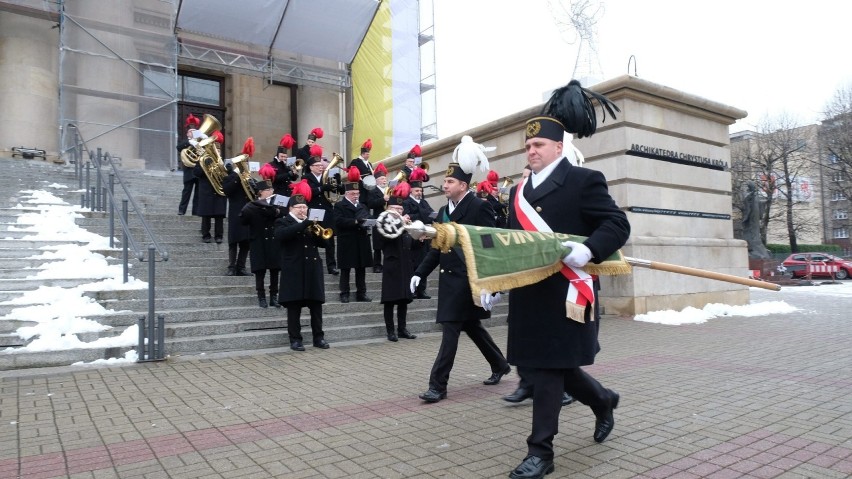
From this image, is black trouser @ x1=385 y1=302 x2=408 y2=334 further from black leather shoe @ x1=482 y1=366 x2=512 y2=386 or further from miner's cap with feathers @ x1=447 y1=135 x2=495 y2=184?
miner's cap with feathers @ x1=447 y1=135 x2=495 y2=184

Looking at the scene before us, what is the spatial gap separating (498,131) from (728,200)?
573cm

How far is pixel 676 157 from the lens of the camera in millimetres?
13398

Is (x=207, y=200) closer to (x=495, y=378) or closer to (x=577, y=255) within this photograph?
(x=495, y=378)

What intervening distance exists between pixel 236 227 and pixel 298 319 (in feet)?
8.29

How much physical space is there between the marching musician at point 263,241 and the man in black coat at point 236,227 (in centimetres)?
35

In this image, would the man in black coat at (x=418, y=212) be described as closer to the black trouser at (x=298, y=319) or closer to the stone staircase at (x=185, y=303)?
the stone staircase at (x=185, y=303)

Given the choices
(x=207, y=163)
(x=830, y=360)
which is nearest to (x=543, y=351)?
(x=830, y=360)

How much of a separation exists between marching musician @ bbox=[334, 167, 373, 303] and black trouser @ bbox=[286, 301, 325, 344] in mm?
1738

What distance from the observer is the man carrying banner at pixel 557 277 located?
362 cm

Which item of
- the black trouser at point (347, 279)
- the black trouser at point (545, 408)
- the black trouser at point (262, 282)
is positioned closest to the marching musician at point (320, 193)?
the black trouser at point (347, 279)

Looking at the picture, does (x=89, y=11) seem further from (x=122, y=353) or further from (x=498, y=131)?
(x=122, y=353)

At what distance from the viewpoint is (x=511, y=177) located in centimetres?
1478

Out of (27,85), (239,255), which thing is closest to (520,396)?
(239,255)

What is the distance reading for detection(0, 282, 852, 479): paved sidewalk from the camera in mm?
3889
